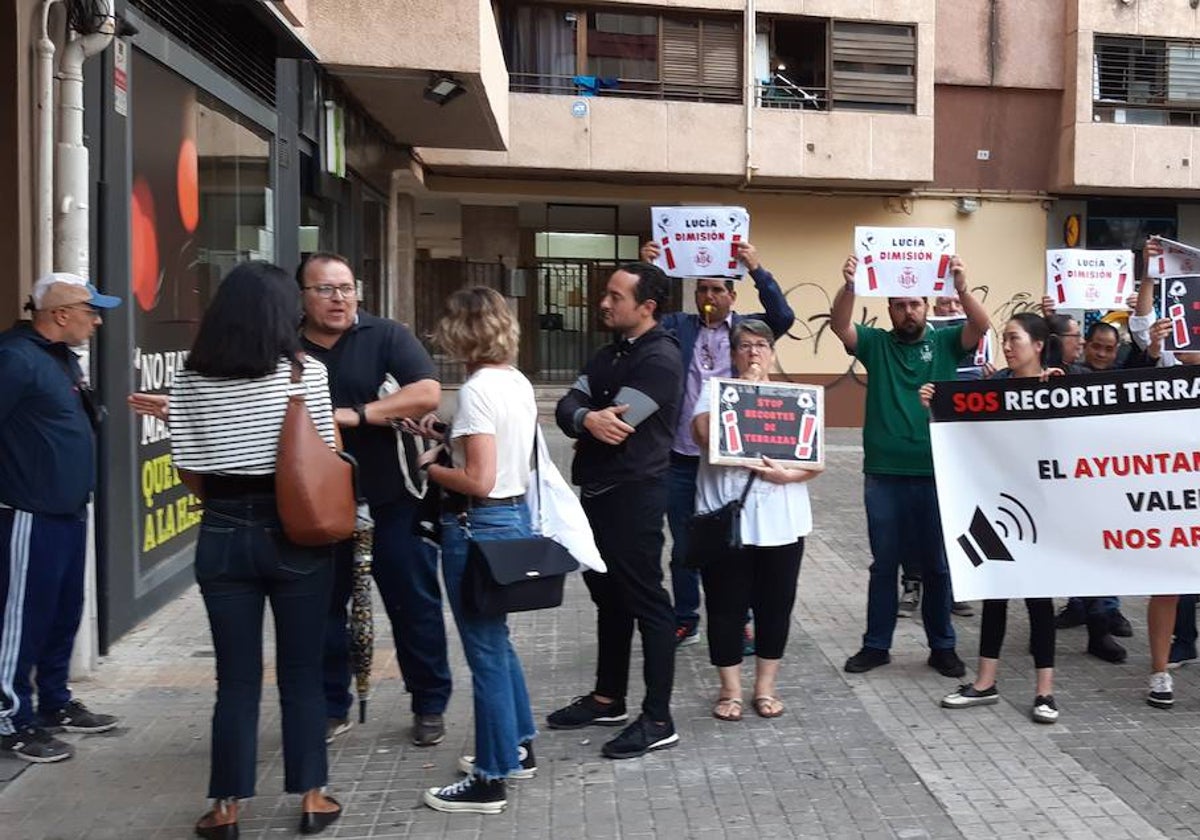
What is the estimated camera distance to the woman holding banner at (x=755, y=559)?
5.03 metres

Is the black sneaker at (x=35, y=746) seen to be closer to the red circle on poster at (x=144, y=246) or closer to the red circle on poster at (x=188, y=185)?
the red circle on poster at (x=144, y=246)

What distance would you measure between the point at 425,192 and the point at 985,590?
605 inches

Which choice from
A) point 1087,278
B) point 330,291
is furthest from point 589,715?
point 1087,278

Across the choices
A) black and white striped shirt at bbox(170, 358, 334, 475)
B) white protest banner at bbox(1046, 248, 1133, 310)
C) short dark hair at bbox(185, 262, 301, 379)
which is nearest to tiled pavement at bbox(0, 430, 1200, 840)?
black and white striped shirt at bbox(170, 358, 334, 475)

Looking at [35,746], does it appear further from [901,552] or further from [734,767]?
[901,552]

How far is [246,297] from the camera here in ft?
12.0

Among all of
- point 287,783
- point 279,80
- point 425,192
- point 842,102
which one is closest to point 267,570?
point 287,783

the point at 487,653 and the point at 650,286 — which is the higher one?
the point at 650,286

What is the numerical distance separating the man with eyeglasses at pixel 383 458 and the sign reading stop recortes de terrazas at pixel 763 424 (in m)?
1.26

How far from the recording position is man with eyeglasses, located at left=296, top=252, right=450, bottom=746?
14.7 feet

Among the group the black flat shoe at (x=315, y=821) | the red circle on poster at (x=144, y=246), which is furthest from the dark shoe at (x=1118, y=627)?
the red circle on poster at (x=144, y=246)

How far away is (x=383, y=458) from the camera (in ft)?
15.2

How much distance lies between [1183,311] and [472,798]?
449 cm

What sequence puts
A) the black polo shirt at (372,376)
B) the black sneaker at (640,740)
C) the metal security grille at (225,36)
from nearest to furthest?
the black polo shirt at (372,376), the black sneaker at (640,740), the metal security grille at (225,36)
